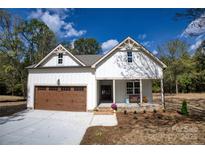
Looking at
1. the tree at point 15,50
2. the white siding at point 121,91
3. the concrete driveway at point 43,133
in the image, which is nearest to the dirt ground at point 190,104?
the white siding at point 121,91

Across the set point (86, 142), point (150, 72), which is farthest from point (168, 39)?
point (86, 142)

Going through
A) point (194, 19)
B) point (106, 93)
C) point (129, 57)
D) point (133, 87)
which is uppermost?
point (194, 19)

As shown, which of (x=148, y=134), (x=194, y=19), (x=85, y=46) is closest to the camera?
(x=148, y=134)

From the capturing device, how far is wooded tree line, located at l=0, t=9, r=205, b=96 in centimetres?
2420

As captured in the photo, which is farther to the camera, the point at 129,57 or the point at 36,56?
the point at 36,56

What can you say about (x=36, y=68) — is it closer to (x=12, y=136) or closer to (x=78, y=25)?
(x=78, y=25)

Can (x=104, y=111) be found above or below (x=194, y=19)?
below

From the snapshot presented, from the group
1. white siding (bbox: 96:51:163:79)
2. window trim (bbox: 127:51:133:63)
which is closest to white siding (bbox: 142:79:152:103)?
white siding (bbox: 96:51:163:79)

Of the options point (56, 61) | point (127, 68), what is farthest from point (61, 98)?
point (127, 68)

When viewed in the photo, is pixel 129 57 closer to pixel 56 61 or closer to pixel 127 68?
pixel 127 68

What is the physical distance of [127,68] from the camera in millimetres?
16875

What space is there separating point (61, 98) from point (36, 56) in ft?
51.8

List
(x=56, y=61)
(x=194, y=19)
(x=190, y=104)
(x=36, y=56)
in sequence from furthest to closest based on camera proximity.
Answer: (x=36, y=56), (x=190, y=104), (x=56, y=61), (x=194, y=19)

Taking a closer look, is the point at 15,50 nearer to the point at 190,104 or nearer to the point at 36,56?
the point at 36,56
